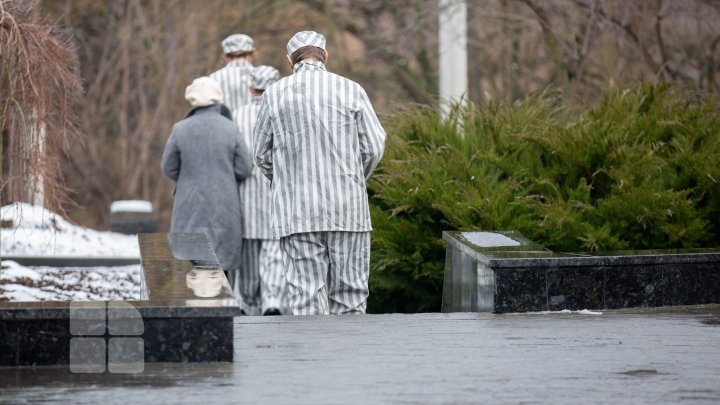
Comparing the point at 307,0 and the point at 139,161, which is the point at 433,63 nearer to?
the point at 307,0

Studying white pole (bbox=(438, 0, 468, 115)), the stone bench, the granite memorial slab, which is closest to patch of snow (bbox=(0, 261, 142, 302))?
the stone bench

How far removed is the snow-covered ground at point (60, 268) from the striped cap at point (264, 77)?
1.75 m

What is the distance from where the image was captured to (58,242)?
1191cm

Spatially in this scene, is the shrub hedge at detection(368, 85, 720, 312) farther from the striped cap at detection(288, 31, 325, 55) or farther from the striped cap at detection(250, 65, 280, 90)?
the striped cap at detection(288, 31, 325, 55)

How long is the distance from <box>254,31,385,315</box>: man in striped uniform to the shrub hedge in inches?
55.2

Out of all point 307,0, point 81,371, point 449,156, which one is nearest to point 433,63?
point 307,0

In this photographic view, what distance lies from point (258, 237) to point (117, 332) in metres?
4.49

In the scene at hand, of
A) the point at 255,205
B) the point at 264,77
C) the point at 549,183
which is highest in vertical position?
the point at 264,77

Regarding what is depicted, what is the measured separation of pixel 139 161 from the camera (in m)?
20.0

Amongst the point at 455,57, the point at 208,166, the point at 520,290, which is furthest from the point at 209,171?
the point at 455,57

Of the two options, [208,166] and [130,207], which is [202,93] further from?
[130,207]

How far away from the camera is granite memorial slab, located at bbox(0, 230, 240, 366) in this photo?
17.3 feet

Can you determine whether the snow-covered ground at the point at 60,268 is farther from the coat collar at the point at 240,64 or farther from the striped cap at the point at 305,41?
the striped cap at the point at 305,41

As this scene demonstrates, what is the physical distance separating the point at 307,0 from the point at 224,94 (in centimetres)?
1221
